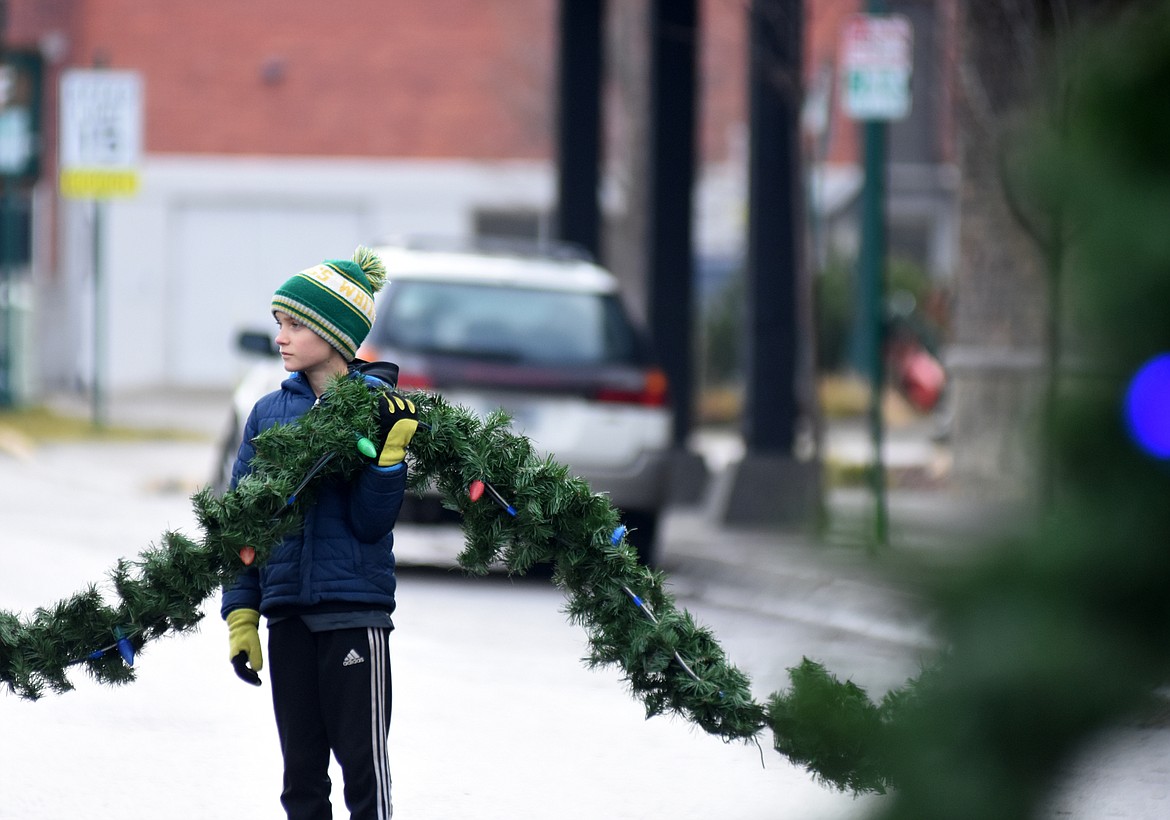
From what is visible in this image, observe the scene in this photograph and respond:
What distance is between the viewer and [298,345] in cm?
425

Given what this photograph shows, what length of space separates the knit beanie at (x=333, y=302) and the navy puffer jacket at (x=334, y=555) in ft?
0.71

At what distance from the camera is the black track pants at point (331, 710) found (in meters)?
4.15

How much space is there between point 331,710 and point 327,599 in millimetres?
247

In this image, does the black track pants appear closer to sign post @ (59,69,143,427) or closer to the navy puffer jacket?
the navy puffer jacket

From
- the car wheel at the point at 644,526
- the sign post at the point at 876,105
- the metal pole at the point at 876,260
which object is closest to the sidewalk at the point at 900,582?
the car wheel at the point at 644,526

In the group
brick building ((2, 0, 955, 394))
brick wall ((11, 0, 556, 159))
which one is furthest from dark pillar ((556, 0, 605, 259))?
brick wall ((11, 0, 556, 159))

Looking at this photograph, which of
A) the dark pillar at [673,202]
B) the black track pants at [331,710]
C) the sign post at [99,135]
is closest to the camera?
the black track pants at [331,710]

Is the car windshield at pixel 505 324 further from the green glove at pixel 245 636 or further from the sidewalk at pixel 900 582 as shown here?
the sidewalk at pixel 900 582

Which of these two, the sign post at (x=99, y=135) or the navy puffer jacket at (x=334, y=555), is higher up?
the sign post at (x=99, y=135)

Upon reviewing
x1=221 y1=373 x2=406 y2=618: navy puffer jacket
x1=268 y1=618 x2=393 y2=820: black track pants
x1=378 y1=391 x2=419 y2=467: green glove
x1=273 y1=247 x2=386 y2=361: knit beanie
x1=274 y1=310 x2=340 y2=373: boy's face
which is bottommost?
x1=268 y1=618 x2=393 y2=820: black track pants

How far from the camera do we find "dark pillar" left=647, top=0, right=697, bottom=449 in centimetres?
1455

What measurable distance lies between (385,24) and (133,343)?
7.50m

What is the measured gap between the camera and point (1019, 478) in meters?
0.99

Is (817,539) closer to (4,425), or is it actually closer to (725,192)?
(4,425)
